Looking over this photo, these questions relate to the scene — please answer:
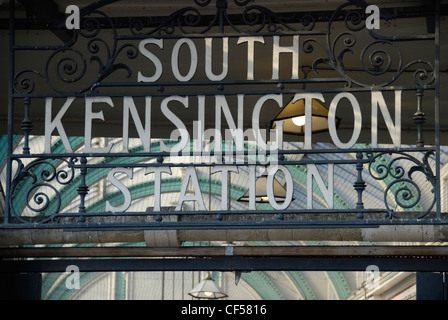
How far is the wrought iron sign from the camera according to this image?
513cm

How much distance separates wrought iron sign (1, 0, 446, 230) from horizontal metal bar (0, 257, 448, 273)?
0.25 m

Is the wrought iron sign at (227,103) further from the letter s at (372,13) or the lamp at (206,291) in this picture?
the lamp at (206,291)

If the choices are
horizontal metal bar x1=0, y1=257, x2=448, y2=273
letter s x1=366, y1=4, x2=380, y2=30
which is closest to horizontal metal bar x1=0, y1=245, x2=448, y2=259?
horizontal metal bar x1=0, y1=257, x2=448, y2=273

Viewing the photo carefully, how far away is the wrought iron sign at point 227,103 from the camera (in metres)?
5.13

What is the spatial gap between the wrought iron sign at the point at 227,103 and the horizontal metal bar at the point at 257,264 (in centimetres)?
25

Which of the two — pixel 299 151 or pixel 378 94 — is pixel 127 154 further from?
pixel 378 94

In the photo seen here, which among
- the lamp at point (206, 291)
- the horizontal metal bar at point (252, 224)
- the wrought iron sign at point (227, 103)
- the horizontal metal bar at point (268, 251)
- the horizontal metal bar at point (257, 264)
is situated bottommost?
the lamp at point (206, 291)

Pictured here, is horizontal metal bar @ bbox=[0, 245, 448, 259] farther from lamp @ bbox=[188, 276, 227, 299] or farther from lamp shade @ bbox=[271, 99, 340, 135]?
lamp @ bbox=[188, 276, 227, 299]

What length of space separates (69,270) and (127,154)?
0.74 meters

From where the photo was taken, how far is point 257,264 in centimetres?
548

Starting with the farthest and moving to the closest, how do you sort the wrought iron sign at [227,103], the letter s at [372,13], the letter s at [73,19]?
the letter s at [73,19] → the letter s at [372,13] → the wrought iron sign at [227,103]

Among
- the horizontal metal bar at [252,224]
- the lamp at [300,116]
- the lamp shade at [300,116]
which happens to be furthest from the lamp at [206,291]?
the horizontal metal bar at [252,224]

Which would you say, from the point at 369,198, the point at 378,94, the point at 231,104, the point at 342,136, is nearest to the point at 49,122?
the point at 378,94
